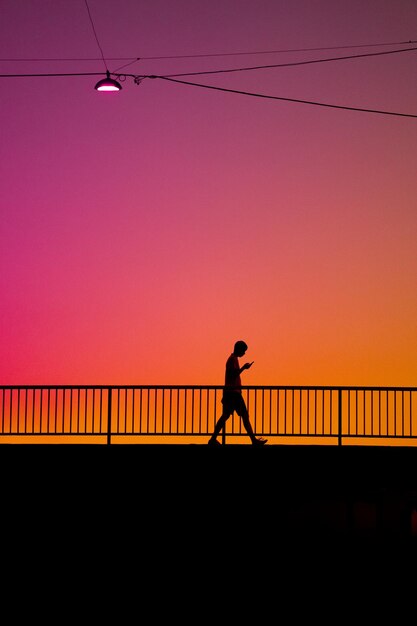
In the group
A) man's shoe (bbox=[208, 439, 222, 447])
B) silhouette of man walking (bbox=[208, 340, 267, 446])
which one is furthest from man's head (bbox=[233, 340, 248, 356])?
man's shoe (bbox=[208, 439, 222, 447])

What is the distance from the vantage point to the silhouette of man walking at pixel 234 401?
21.2 metres

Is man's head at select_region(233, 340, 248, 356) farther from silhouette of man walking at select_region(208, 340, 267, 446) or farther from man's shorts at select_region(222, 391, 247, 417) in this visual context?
man's shorts at select_region(222, 391, 247, 417)

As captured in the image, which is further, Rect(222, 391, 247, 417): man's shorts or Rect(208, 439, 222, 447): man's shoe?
Rect(208, 439, 222, 447): man's shoe

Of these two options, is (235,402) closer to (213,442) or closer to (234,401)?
(234,401)
